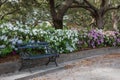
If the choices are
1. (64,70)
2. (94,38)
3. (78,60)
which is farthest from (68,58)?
(94,38)

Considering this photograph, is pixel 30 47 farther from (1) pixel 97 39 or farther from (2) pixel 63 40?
(1) pixel 97 39

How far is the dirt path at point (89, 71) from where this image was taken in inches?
307

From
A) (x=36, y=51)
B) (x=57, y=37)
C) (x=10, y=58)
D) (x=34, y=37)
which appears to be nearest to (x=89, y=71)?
(x=36, y=51)

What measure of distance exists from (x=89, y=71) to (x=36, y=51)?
2.00 meters

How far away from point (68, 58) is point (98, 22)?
25.5ft

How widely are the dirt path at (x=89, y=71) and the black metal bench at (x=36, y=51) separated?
62 cm

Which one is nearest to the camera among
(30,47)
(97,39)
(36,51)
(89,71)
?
(30,47)

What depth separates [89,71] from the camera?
8773 millimetres

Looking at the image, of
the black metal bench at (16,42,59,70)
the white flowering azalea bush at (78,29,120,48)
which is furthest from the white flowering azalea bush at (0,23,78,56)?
the white flowering azalea bush at (78,29,120,48)

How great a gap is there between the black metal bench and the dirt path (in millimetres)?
623

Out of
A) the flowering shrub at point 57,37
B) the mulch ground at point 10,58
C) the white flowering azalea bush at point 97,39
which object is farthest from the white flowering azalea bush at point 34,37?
the white flowering azalea bush at point 97,39

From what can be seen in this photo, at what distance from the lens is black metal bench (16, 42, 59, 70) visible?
8.03m

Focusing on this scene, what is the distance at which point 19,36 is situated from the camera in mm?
8695

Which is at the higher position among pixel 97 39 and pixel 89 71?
pixel 97 39
